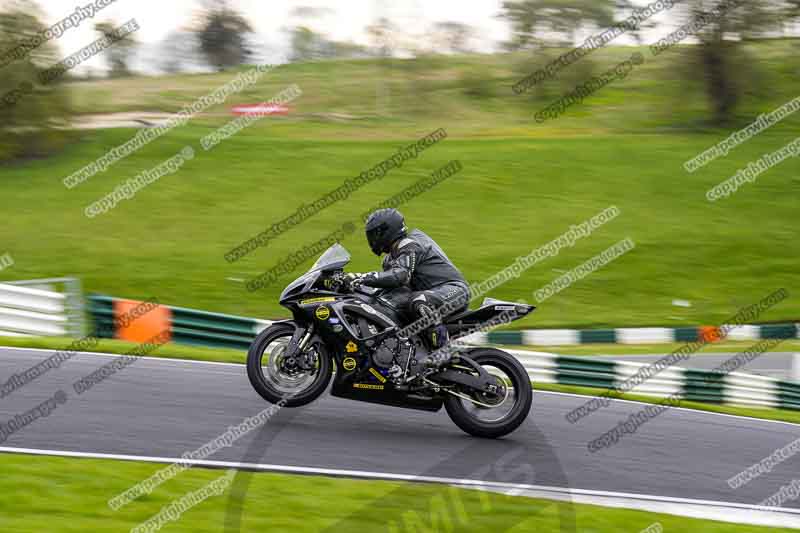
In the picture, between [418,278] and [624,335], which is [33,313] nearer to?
[418,278]

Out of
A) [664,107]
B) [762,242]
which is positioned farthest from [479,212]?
[664,107]

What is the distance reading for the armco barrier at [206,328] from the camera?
13500 millimetres

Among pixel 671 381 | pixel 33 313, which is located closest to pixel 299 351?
pixel 33 313

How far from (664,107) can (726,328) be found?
25082 millimetres

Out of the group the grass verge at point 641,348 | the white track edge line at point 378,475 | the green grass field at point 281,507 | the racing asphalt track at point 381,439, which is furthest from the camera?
the grass verge at point 641,348

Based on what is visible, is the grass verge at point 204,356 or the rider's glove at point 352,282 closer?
the rider's glove at point 352,282

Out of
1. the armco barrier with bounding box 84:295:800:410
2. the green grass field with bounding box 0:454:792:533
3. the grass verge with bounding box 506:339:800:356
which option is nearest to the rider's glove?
the green grass field with bounding box 0:454:792:533

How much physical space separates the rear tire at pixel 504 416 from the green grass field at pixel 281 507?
129 centimetres

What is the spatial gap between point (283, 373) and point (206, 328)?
6.08 metres

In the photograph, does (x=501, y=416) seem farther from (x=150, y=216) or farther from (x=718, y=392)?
(x=150, y=216)

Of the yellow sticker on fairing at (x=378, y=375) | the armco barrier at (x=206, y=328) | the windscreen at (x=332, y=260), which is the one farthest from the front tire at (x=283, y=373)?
the armco barrier at (x=206, y=328)

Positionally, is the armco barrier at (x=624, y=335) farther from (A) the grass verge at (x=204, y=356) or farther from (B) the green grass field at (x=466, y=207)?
(A) the grass verge at (x=204, y=356)

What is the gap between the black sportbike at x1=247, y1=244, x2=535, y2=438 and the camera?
7746 millimetres

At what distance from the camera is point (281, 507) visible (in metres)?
5.85
